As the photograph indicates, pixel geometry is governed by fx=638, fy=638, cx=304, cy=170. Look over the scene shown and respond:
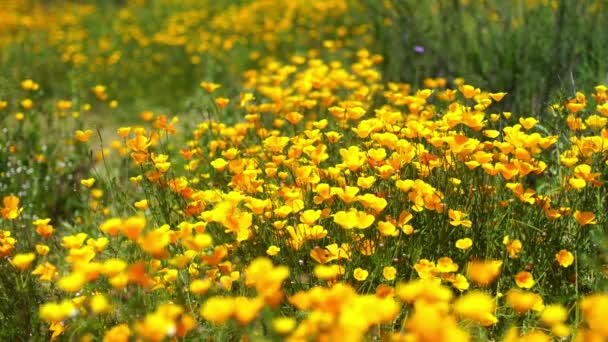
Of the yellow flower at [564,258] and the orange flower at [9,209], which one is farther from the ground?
the orange flower at [9,209]

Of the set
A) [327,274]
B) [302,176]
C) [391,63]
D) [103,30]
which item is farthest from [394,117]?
[103,30]

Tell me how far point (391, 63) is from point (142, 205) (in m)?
3.10

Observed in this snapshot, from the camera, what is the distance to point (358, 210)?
2.44 meters

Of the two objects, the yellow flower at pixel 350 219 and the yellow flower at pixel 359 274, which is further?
the yellow flower at pixel 359 274

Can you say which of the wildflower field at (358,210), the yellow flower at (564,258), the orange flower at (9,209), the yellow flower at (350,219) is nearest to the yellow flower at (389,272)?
the wildflower field at (358,210)

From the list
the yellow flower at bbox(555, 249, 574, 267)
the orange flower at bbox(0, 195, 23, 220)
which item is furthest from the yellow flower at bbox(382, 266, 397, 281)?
the orange flower at bbox(0, 195, 23, 220)

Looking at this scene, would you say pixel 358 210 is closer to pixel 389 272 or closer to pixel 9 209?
pixel 389 272

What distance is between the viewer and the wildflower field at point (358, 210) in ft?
5.02

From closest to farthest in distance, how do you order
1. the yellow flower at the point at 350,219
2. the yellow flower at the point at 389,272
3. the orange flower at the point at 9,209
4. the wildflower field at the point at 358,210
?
the wildflower field at the point at 358,210 → the yellow flower at the point at 350,219 → the yellow flower at the point at 389,272 → the orange flower at the point at 9,209

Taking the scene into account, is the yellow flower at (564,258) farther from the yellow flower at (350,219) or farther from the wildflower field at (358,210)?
the yellow flower at (350,219)

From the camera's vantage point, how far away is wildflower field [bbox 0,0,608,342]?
1.53m

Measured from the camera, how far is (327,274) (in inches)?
57.8

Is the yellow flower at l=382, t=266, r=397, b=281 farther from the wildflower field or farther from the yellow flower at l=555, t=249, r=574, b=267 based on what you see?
the yellow flower at l=555, t=249, r=574, b=267

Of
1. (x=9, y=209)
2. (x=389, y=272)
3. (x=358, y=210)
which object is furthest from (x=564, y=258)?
(x=9, y=209)
